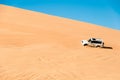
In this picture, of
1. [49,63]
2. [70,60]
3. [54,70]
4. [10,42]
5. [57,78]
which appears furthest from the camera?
[10,42]

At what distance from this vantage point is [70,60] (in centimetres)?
1855

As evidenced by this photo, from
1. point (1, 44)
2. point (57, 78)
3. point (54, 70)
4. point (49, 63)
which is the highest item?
point (1, 44)

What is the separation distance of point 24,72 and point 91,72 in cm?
422

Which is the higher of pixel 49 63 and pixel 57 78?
pixel 49 63

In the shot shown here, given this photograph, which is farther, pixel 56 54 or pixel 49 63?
pixel 56 54

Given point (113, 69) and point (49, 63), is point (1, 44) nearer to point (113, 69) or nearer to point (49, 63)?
point (49, 63)

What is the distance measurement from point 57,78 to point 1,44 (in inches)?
416

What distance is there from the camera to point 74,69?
52.4 feet

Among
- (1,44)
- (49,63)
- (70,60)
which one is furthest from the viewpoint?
(1,44)

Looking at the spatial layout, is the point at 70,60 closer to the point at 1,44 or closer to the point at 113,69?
the point at 113,69

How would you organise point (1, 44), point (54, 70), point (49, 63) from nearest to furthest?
point (54, 70) < point (49, 63) < point (1, 44)

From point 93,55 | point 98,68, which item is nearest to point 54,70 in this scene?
point 98,68

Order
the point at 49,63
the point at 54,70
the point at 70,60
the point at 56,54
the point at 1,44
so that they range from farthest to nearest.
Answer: the point at 1,44 < the point at 56,54 < the point at 70,60 < the point at 49,63 < the point at 54,70

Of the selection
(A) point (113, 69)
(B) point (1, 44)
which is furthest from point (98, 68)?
(B) point (1, 44)
